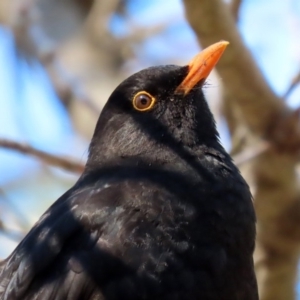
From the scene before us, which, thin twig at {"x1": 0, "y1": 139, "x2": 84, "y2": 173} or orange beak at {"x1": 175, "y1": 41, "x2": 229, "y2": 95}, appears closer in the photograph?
orange beak at {"x1": 175, "y1": 41, "x2": 229, "y2": 95}

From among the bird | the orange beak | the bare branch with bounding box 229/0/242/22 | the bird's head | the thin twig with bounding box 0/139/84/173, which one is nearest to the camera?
the bird

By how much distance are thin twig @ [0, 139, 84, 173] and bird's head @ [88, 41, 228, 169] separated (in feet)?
1.34

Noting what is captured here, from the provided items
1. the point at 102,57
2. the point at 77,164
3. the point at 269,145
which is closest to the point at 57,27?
the point at 102,57

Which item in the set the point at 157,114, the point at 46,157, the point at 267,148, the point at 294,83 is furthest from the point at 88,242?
the point at 294,83

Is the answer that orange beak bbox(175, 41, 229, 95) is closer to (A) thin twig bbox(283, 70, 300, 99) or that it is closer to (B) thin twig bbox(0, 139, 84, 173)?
(A) thin twig bbox(283, 70, 300, 99)

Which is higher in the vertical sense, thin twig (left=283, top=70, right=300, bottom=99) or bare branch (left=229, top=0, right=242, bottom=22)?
bare branch (left=229, top=0, right=242, bottom=22)

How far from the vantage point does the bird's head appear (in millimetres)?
4379

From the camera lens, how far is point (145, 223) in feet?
12.2

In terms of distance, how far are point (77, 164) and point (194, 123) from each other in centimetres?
94

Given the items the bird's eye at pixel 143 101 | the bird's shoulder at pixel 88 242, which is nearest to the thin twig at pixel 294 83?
the bird's eye at pixel 143 101

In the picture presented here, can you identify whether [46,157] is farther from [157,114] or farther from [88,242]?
[88,242]

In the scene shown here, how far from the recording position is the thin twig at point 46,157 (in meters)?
4.71

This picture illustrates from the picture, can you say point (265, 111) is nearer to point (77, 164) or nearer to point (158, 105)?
point (158, 105)

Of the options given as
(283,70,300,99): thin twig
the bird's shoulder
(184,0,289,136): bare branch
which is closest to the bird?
the bird's shoulder
